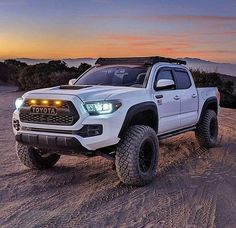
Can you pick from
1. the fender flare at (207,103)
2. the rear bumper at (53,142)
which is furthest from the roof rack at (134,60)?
the rear bumper at (53,142)

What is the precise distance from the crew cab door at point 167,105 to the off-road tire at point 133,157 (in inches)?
36.3

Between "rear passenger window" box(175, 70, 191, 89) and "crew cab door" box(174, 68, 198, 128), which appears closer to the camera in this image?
"crew cab door" box(174, 68, 198, 128)

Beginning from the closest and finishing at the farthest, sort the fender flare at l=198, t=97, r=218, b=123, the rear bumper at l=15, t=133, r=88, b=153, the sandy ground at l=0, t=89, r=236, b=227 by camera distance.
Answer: the sandy ground at l=0, t=89, r=236, b=227 → the rear bumper at l=15, t=133, r=88, b=153 → the fender flare at l=198, t=97, r=218, b=123

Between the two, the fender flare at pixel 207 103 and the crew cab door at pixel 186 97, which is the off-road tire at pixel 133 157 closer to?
the crew cab door at pixel 186 97

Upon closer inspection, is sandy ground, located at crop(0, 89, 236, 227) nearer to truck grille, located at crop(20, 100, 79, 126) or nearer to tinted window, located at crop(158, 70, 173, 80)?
truck grille, located at crop(20, 100, 79, 126)

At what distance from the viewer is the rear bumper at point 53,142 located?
6566 mm

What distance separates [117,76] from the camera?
831 cm

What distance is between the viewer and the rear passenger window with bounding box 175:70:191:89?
9228 mm

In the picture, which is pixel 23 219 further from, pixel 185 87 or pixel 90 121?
pixel 185 87

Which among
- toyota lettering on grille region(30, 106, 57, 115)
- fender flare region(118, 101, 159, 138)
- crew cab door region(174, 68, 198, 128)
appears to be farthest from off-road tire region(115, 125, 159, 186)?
crew cab door region(174, 68, 198, 128)

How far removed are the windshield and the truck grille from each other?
167 cm

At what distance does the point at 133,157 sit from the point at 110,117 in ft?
2.30

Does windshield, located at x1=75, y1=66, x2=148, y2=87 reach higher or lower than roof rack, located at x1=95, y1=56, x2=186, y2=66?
lower

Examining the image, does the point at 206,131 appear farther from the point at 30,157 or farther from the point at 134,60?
the point at 30,157
